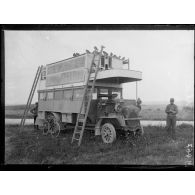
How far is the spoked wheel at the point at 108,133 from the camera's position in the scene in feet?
22.7

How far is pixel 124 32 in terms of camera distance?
239 inches

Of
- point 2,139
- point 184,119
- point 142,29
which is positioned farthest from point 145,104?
point 2,139

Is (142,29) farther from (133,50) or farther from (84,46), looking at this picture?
(84,46)

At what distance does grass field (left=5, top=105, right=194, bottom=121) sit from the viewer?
6.03 m

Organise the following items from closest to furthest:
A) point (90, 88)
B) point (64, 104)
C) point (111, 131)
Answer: point (111, 131) < point (90, 88) < point (64, 104)

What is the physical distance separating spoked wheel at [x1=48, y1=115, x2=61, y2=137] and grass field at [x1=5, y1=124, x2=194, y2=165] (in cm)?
127

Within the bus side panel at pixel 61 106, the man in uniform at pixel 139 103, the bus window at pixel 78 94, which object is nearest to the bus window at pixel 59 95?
the bus side panel at pixel 61 106

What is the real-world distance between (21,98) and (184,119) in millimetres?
4532

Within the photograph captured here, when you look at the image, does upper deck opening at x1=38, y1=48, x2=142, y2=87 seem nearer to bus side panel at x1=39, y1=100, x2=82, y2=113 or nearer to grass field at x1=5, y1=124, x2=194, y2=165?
bus side panel at x1=39, y1=100, x2=82, y2=113

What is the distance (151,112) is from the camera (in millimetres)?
6723

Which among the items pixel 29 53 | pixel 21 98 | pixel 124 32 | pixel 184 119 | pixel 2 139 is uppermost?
pixel 124 32

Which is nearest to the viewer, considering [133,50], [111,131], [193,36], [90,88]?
[193,36]

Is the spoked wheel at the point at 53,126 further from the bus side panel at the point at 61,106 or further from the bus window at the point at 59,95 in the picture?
the bus window at the point at 59,95

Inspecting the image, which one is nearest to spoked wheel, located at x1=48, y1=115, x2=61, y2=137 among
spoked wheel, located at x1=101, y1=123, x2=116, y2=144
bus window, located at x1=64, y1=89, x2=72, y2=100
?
bus window, located at x1=64, y1=89, x2=72, y2=100
